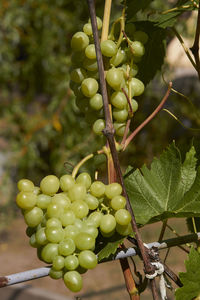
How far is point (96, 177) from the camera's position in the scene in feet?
1.33

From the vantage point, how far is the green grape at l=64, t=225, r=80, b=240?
0.35m

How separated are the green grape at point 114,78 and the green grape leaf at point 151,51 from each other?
3.8 inches

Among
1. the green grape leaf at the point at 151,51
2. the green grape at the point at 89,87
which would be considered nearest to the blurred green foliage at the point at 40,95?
the green grape leaf at the point at 151,51

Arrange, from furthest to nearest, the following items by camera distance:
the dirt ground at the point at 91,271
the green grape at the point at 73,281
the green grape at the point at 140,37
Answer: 1. the dirt ground at the point at 91,271
2. the green grape at the point at 140,37
3. the green grape at the point at 73,281

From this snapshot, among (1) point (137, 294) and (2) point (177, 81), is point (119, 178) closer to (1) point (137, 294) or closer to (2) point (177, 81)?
(1) point (137, 294)

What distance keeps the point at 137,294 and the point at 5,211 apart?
2467 mm

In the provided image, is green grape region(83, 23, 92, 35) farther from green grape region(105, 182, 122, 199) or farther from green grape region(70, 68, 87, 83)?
green grape region(105, 182, 122, 199)

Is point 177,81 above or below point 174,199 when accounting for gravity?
below

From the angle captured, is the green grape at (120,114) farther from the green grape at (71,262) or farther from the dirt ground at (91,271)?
the dirt ground at (91,271)

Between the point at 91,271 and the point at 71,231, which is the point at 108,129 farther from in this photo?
the point at 91,271

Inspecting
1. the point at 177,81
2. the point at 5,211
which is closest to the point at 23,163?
the point at 5,211

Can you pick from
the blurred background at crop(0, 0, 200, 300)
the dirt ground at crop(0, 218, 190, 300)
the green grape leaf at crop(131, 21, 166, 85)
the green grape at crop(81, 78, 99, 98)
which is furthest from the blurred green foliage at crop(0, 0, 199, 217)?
the green grape at crop(81, 78, 99, 98)

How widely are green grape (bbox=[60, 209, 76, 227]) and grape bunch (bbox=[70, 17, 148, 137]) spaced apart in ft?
0.29

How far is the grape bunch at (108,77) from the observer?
39cm
